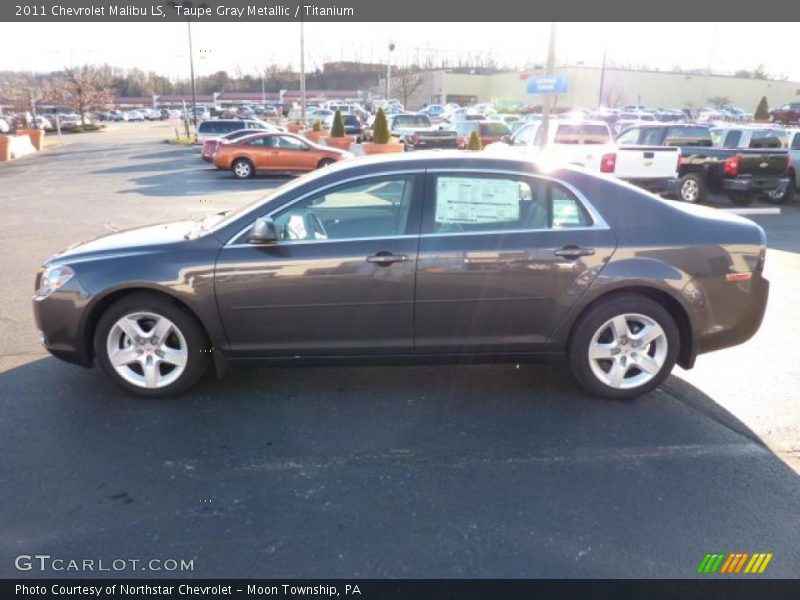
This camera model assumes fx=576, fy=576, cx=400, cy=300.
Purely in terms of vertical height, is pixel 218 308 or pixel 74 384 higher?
pixel 218 308

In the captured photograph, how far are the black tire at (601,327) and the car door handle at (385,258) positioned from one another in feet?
4.27

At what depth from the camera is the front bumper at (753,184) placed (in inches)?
476

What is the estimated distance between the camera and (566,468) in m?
3.21

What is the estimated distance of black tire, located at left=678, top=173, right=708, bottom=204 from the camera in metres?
12.7

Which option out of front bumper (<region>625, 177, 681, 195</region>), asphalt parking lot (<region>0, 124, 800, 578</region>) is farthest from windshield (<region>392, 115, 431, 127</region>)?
asphalt parking lot (<region>0, 124, 800, 578</region>)

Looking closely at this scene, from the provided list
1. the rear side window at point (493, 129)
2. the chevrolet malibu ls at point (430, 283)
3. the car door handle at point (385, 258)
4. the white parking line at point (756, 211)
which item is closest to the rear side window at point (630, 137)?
the white parking line at point (756, 211)

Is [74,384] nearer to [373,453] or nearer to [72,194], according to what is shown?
[373,453]

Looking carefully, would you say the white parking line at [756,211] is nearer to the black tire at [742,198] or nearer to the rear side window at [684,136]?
the black tire at [742,198]

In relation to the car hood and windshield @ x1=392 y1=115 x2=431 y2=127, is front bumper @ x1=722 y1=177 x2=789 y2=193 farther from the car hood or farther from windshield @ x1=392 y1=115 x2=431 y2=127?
windshield @ x1=392 y1=115 x2=431 y2=127

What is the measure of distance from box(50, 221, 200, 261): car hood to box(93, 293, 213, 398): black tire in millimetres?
349
